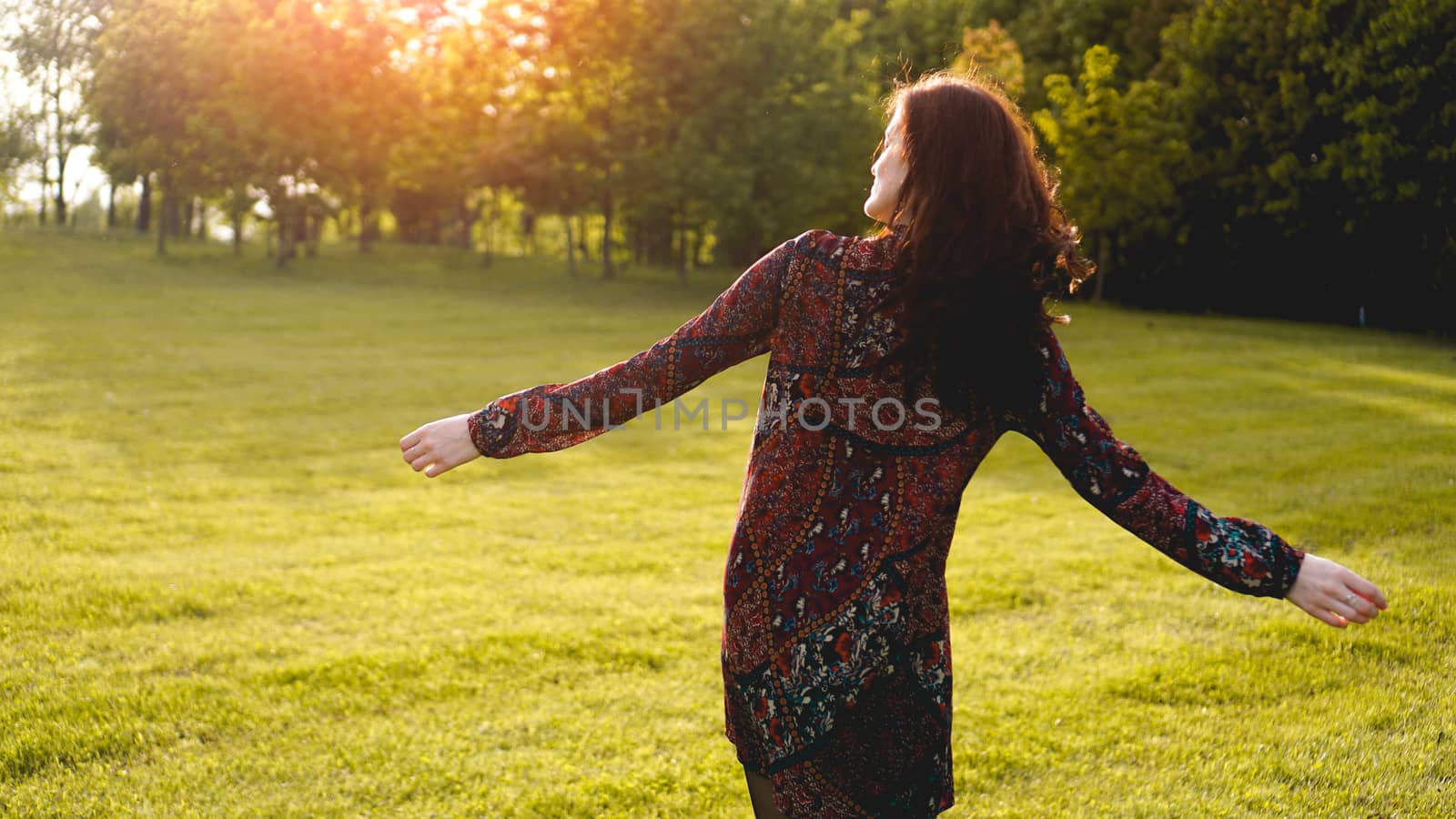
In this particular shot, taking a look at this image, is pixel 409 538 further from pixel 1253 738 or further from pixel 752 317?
pixel 752 317

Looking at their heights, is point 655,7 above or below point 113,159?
above

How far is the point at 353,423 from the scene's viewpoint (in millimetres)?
12562

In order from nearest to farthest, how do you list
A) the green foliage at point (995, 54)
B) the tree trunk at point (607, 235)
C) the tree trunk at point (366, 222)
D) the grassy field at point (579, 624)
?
the grassy field at point (579, 624) < the green foliage at point (995, 54) < the tree trunk at point (607, 235) < the tree trunk at point (366, 222)

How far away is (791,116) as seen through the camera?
31.8 m

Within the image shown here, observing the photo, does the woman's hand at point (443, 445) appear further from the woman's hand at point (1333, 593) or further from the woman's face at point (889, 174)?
the woman's hand at point (1333, 593)

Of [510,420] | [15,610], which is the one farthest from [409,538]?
[510,420]

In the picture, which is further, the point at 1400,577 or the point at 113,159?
the point at 113,159

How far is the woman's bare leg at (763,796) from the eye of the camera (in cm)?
226

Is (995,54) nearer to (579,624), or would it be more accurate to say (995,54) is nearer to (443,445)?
(579,624)

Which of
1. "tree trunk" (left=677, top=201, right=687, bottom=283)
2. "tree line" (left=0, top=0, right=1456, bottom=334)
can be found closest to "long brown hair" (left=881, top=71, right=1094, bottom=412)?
"tree line" (left=0, top=0, right=1456, bottom=334)

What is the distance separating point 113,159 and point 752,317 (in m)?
39.2

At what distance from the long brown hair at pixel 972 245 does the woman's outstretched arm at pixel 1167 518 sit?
0.08 metres

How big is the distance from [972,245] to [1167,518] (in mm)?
646

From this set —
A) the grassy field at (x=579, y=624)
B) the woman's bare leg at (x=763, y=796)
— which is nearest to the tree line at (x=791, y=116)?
the grassy field at (x=579, y=624)
